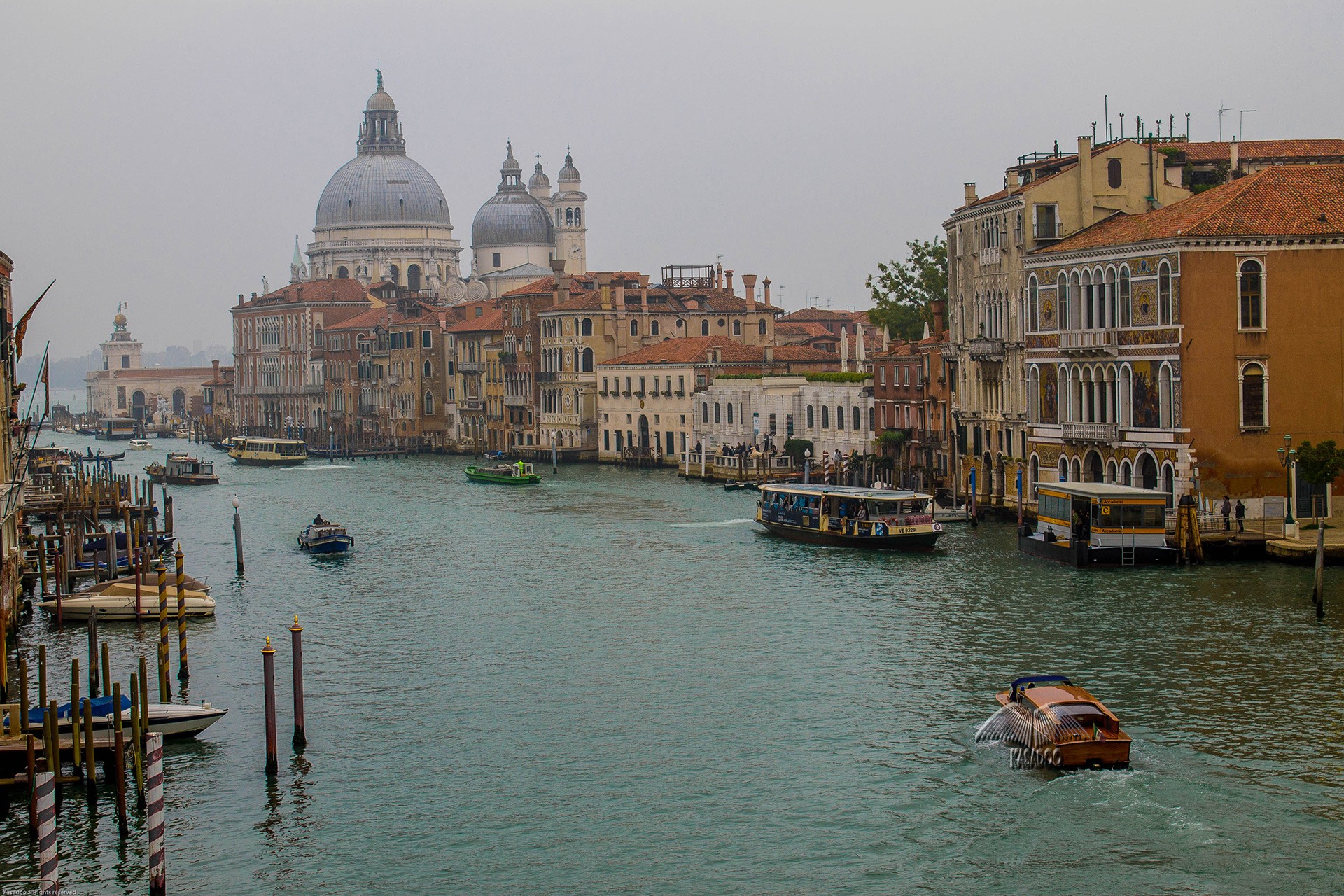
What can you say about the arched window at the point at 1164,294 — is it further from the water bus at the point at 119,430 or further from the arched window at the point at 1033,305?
the water bus at the point at 119,430

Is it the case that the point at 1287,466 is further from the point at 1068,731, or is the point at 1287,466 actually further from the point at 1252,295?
the point at 1068,731

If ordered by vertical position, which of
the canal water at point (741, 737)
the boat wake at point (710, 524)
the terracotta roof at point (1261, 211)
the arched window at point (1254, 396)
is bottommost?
the canal water at point (741, 737)

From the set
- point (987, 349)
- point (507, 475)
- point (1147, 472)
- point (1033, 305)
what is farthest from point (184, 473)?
point (1147, 472)

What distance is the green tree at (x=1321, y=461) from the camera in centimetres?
3403

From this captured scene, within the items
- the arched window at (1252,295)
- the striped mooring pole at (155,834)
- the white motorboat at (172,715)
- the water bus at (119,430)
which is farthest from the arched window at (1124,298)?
the water bus at (119,430)

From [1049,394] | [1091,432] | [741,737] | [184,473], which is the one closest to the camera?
[741,737]

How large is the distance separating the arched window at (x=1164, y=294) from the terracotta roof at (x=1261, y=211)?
664 mm

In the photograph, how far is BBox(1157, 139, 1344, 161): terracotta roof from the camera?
151 ft

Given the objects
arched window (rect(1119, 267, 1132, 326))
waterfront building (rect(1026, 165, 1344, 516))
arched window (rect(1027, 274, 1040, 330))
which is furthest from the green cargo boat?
waterfront building (rect(1026, 165, 1344, 516))

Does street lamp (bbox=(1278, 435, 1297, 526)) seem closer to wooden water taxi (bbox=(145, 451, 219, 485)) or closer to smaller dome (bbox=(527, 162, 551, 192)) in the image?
wooden water taxi (bbox=(145, 451, 219, 485))

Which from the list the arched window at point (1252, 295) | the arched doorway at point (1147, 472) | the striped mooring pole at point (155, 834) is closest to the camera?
the striped mooring pole at point (155, 834)

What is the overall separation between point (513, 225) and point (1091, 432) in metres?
89.0

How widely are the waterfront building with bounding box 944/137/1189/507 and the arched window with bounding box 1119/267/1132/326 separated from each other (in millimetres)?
4972

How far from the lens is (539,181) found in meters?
131
